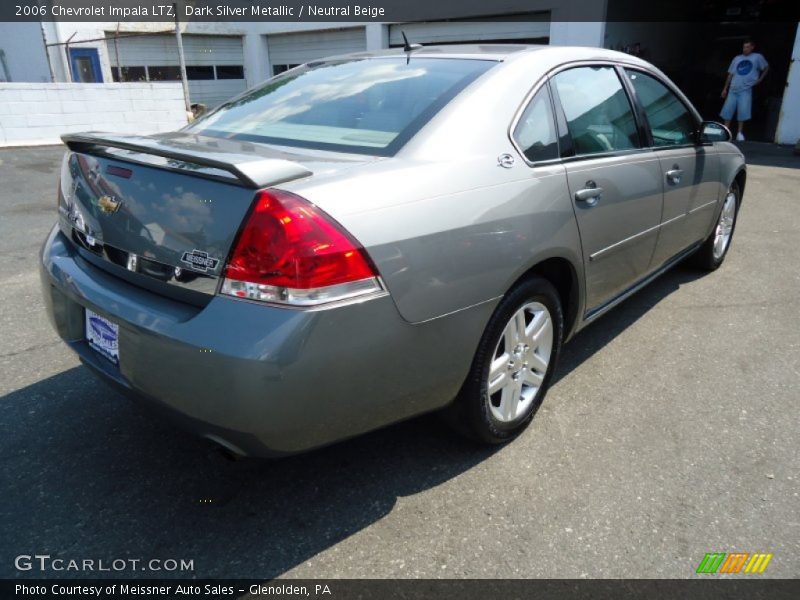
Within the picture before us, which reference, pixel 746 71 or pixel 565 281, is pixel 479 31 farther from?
pixel 565 281

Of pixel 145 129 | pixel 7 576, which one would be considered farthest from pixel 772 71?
pixel 7 576

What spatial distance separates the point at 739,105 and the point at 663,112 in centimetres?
1146

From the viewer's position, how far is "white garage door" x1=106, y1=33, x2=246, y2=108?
20.1m

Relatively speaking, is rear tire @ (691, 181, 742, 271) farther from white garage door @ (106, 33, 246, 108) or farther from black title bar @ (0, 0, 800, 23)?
white garage door @ (106, 33, 246, 108)

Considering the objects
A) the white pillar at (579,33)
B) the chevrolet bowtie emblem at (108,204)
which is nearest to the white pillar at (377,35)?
the white pillar at (579,33)

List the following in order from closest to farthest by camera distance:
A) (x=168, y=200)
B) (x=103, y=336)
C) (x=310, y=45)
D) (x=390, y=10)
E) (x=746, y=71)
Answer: (x=168, y=200) < (x=103, y=336) < (x=746, y=71) < (x=390, y=10) < (x=310, y=45)

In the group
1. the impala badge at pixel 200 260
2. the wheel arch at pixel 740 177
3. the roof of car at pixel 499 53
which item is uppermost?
the roof of car at pixel 499 53

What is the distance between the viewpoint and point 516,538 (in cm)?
211

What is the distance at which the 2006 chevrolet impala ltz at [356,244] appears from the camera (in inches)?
68.9

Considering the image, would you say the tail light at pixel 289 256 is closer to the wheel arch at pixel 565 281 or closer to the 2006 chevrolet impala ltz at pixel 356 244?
the 2006 chevrolet impala ltz at pixel 356 244

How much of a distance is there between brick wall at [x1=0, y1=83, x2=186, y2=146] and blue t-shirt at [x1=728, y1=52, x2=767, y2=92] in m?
12.2

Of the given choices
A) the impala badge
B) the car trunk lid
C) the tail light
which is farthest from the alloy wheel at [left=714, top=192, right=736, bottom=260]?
the impala badge

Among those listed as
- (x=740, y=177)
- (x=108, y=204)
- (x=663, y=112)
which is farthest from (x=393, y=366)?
(x=740, y=177)

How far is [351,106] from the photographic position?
260 cm
